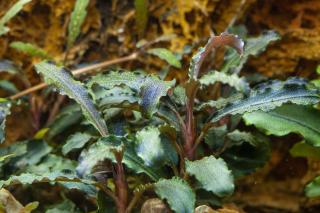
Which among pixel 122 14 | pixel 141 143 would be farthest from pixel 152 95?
pixel 122 14

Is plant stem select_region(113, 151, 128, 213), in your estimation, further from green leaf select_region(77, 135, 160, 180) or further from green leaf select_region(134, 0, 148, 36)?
green leaf select_region(134, 0, 148, 36)

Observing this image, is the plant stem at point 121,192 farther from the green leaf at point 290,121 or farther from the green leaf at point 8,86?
the green leaf at point 8,86

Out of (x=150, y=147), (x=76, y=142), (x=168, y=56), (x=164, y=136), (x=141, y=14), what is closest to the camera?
(x=150, y=147)

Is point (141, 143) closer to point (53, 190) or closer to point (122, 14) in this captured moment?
point (53, 190)

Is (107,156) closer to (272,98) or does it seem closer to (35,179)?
(35,179)

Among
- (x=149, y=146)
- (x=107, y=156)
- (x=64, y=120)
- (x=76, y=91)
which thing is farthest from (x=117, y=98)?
(x=64, y=120)

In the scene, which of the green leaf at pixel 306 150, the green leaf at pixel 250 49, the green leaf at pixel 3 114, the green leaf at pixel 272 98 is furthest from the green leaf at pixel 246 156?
the green leaf at pixel 3 114

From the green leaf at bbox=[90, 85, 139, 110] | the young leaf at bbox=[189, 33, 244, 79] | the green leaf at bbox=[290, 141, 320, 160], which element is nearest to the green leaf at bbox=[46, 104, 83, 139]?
the green leaf at bbox=[90, 85, 139, 110]
